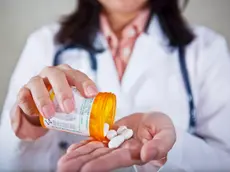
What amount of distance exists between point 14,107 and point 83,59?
16 cm

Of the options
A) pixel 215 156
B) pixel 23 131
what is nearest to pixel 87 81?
pixel 23 131

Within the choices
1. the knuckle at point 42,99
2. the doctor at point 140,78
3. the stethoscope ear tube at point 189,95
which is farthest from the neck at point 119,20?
the knuckle at point 42,99

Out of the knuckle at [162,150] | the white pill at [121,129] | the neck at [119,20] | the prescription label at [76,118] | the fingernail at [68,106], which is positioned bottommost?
the knuckle at [162,150]

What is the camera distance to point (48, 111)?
471 millimetres

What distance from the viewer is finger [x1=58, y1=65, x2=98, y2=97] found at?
490 millimetres

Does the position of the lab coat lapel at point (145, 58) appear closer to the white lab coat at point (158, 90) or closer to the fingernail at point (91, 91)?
the white lab coat at point (158, 90)

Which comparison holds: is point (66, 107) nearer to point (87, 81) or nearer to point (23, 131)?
point (87, 81)

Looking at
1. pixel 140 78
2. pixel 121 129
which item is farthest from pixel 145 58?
pixel 121 129

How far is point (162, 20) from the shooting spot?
0.66m

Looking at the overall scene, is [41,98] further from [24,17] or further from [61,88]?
[24,17]

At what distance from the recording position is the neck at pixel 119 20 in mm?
657

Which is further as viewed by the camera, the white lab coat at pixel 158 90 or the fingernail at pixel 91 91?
the white lab coat at pixel 158 90

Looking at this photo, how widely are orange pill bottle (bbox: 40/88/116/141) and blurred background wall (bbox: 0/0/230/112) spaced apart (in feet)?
0.58

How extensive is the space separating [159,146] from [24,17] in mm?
366
